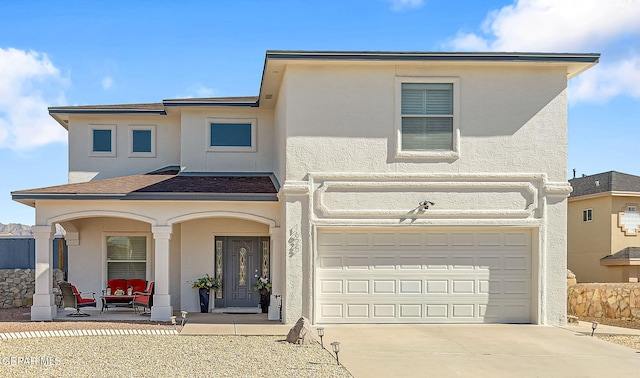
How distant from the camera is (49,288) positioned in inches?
698

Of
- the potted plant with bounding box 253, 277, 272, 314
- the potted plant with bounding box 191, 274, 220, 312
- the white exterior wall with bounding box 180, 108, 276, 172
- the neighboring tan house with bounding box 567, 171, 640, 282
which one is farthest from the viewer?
the neighboring tan house with bounding box 567, 171, 640, 282

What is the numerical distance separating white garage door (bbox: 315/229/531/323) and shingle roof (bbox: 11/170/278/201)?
253 centimetres

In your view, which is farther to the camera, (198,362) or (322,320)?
(322,320)

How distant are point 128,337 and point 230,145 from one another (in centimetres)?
802

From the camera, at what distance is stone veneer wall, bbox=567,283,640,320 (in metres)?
20.5

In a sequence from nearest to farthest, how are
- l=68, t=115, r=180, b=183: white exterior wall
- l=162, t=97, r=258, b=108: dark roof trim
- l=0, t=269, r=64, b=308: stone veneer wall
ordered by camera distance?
l=162, t=97, r=258, b=108: dark roof trim < l=68, t=115, r=180, b=183: white exterior wall < l=0, t=269, r=64, b=308: stone veneer wall

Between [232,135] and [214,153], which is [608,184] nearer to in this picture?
[232,135]

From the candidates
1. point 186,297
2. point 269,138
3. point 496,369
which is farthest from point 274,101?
point 496,369

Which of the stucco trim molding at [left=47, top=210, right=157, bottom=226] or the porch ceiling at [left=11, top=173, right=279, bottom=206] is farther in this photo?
the stucco trim molding at [left=47, top=210, right=157, bottom=226]

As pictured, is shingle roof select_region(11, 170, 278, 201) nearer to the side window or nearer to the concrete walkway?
the concrete walkway

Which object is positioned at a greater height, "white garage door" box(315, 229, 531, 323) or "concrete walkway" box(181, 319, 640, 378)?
"white garage door" box(315, 229, 531, 323)

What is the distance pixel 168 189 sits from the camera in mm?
17906

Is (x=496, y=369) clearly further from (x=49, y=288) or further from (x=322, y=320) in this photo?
(x=49, y=288)

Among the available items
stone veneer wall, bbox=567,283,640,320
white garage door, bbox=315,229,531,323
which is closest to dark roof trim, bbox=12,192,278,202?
white garage door, bbox=315,229,531,323
